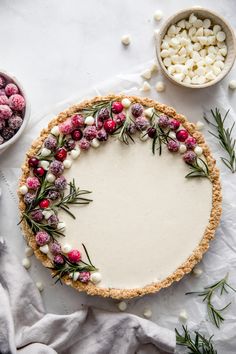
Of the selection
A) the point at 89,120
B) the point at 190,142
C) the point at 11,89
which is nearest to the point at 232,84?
the point at 190,142

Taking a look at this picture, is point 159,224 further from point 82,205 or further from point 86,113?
point 86,113

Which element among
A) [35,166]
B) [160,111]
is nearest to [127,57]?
[160,111]

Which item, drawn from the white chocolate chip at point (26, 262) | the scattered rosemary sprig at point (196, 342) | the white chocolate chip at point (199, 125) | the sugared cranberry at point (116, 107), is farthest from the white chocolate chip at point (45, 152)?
the scattered rosemary sprig at point (196, 342)

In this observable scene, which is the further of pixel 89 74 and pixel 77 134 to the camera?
pixel 89 74

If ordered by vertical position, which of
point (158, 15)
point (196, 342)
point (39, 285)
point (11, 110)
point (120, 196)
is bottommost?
point (196, 342)

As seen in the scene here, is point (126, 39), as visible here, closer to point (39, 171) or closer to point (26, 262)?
point (39, 171)

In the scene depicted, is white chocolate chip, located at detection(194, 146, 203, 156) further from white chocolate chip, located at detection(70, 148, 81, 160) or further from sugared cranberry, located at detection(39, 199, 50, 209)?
sugared cranberry, located at detection(39, 199, 50, 209)

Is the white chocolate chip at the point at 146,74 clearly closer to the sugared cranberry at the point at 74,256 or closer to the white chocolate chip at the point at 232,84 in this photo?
the white chocolate chip at the point at 232,84
